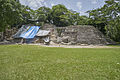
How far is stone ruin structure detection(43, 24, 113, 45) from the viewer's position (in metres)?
20.6

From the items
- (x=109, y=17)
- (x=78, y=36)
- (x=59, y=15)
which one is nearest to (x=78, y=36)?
(x=78, y=36)

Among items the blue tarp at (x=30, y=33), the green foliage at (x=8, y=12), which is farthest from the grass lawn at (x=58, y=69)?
the blue tarp at (x=30, y=33)

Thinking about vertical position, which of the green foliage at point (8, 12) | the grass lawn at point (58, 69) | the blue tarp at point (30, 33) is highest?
the green foliage at point (8, 12)

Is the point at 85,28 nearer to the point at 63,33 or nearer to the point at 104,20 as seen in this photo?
the point at 63,33

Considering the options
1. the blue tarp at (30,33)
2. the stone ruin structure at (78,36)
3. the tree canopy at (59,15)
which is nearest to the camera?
the tree canopy at (59,15)

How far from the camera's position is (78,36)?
21.2m

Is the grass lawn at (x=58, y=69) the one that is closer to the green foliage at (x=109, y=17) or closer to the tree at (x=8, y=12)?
the tree at (x=8, y=12)

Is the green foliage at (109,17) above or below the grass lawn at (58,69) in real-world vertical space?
above

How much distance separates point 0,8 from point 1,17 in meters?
1.66

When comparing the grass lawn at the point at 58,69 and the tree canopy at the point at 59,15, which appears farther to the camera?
the tree canopy at the point at 59,15

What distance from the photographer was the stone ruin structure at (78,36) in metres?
20.6

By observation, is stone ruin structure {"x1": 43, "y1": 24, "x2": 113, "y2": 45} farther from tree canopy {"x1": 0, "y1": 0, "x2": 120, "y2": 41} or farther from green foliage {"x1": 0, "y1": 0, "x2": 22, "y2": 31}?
green foliage {"x1": 0, "y1": 0, "x2": 22, "y2": 31}

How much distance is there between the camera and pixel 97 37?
21.2 metres

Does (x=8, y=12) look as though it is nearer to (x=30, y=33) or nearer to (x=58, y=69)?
(x=30, y=33)
